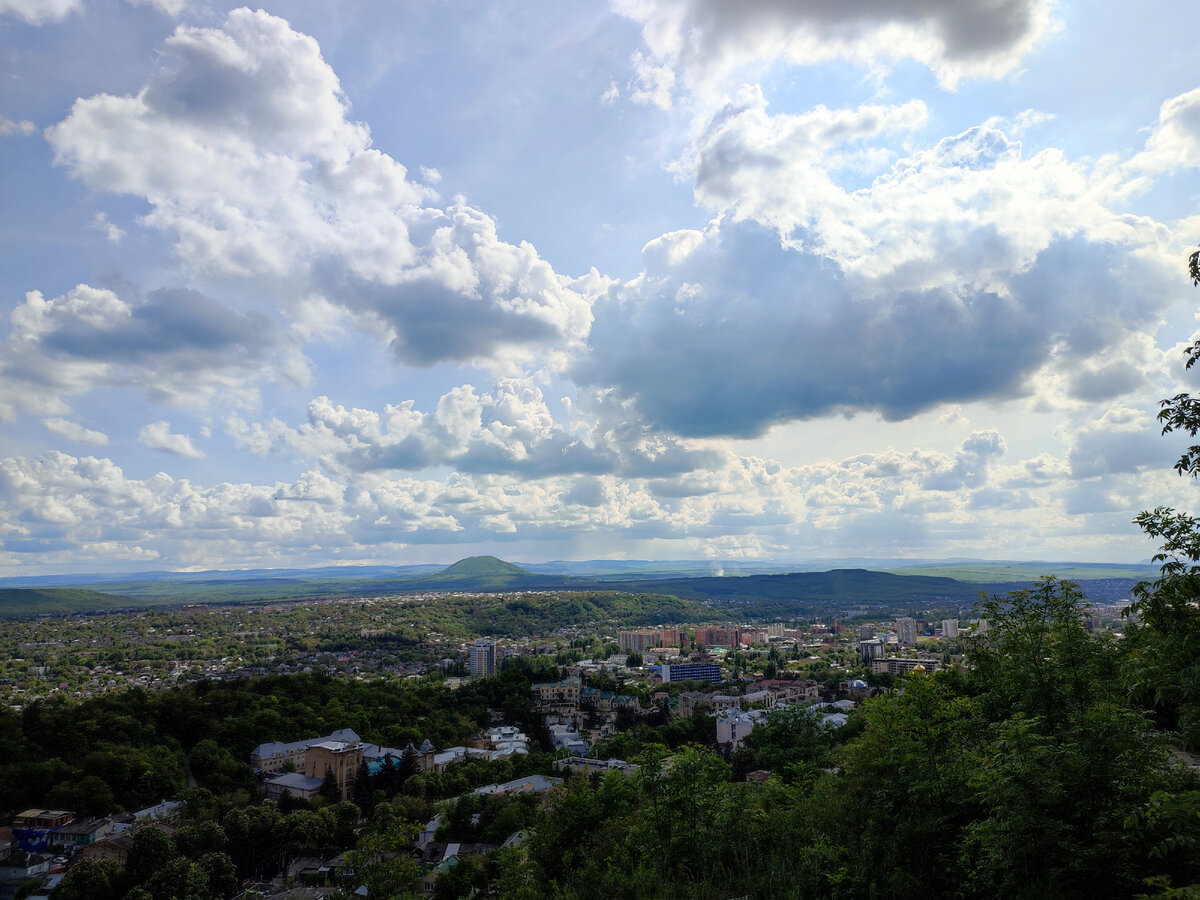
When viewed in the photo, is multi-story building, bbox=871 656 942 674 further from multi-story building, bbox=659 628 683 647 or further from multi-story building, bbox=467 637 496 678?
multi-story building, bbox=467 637 496 678

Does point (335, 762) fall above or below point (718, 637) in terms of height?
above

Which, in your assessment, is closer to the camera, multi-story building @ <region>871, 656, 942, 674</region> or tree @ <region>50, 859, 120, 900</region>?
tree @ <region>50, 859, 120, 900</region>

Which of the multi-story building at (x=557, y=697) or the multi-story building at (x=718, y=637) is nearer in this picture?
the multi-story building at (x=557, y=697)

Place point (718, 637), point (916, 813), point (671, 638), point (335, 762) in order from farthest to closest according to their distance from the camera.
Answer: point (671, 638) < point (718, 637) < point (335, 762) < point (916, 813)

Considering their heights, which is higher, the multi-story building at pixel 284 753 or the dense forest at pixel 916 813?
the dense forest at pixel 916 813

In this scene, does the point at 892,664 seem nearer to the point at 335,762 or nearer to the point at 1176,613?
the point at 335,762

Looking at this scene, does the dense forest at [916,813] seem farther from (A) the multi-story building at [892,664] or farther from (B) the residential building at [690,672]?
(B) the residential building at [690,672]

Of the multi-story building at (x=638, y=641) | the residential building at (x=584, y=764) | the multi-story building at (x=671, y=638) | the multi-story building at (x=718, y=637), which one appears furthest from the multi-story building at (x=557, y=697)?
the multi-story building at (x=718, y=637)

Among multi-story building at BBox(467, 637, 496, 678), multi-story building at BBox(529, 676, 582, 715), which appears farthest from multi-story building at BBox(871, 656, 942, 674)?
multi-story building at BBox(467, 637, 496, 678)

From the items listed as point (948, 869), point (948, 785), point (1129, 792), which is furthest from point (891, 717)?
point (1129, 792)

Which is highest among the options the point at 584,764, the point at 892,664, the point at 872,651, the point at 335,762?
the point at 584,764

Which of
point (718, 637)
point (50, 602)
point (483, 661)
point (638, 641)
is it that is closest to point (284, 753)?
point (483, 661)
